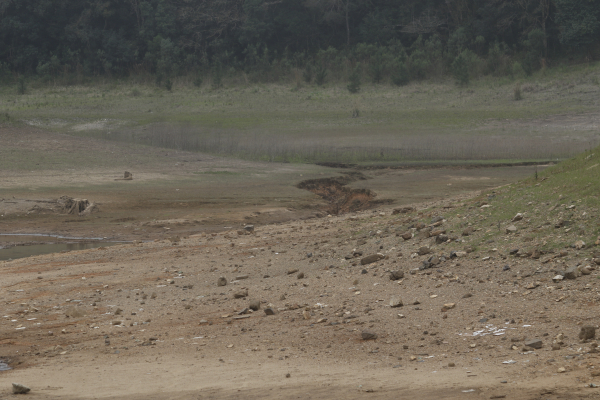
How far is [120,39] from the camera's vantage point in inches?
2137

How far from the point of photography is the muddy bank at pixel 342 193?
765 inches

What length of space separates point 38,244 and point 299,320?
9.72 meters

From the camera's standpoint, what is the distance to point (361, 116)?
35.1 meters

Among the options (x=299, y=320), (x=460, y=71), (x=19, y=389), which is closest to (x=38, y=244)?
(x=299, y=320)

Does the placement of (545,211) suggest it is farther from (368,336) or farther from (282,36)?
(282,36)

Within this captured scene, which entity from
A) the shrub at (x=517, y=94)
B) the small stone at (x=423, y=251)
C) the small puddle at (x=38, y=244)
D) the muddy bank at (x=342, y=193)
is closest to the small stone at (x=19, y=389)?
the small stone at (x=423, y=251)

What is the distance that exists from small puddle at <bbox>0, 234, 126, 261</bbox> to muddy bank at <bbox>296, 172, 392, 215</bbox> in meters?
6.19

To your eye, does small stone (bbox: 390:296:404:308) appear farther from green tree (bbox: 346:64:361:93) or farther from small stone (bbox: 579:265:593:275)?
green tree (bbox: 346:64:361:93)

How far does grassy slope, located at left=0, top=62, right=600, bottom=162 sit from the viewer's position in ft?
98.7

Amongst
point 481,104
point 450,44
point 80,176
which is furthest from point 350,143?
point 450,44

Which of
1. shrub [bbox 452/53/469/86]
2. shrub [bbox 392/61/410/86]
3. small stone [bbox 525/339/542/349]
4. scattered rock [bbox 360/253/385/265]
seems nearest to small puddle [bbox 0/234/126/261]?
scattered rock [bbox 360/253/385/265]

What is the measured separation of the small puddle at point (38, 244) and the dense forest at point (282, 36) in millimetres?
28179

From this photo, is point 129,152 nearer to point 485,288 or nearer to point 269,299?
point 269,299

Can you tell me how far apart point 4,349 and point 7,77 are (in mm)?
47971
